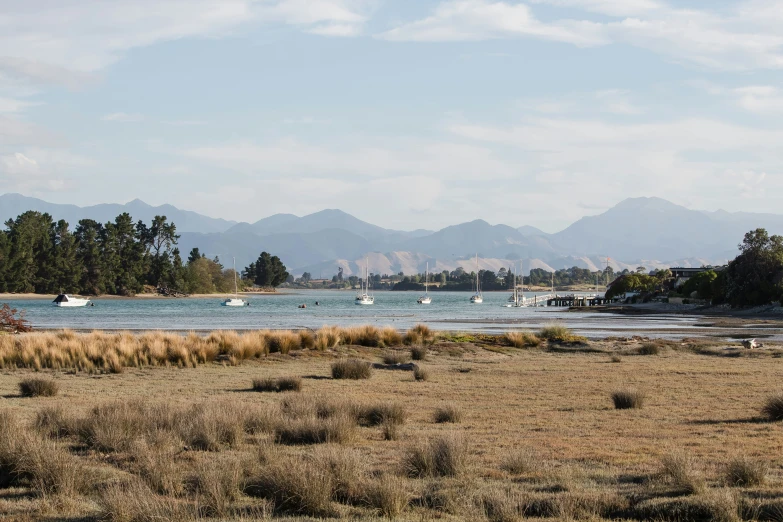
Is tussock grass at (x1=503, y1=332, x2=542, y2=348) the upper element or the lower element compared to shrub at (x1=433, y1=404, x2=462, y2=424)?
lower

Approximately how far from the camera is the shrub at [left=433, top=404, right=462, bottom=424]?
610 inches

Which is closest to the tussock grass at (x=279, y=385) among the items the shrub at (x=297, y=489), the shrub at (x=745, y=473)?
the shrub at (x=297, y=489)

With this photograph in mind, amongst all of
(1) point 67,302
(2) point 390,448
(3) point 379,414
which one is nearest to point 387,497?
(2) point 390,448

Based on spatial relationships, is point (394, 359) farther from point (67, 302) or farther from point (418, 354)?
point (67, 302)

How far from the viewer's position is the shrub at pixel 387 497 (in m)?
8.80

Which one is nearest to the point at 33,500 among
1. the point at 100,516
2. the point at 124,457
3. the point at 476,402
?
the point at 100,516

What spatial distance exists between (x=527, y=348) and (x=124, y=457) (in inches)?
1031

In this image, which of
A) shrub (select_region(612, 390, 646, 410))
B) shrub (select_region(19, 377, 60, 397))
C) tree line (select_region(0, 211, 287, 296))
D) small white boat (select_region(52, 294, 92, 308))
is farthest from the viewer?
tree line (select_region(0, 211, 287, 296))

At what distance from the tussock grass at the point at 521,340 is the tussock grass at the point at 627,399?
18648 millimetres

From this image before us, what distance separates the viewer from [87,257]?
521ft

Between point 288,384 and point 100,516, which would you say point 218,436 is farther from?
point 288,384

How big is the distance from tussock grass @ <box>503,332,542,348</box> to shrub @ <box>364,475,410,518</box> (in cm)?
2766

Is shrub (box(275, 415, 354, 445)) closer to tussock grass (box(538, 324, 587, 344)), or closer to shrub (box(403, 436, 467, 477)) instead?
shrub (box(403, 436, 467, 477))

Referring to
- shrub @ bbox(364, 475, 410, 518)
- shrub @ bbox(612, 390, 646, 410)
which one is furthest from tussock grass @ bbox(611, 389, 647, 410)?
shrub @ bbox(364, 475, 410, 518)
